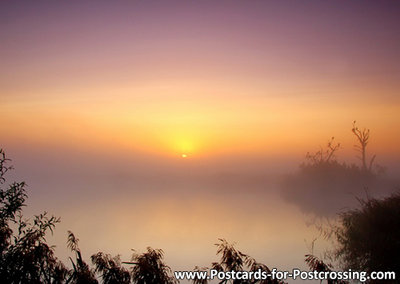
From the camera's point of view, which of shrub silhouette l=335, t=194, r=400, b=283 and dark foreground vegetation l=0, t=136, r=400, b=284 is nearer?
dark foreground vegetation l=0, t=136, r=400, b=284

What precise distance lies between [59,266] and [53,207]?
71639 mm

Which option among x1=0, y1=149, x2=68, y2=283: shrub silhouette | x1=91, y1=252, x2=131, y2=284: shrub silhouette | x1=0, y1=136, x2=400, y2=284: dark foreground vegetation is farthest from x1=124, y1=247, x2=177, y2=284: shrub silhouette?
x1=0, y1=149, x2=68, y2=283: shrub silhouette

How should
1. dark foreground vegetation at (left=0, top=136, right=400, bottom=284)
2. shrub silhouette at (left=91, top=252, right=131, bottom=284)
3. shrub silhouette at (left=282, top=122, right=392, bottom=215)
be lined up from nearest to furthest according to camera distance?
dark foreground vegetation at (left=0, top=136, right=400, bottom=284) < shrub silhouette at (left=91, top=252, right=131, bottom=284) < shrub silhouette at (left=282, top=122, right=392, bottom=215)

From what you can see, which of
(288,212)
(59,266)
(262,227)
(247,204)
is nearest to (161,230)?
(262,227)

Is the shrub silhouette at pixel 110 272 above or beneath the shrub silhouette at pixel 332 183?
beneath

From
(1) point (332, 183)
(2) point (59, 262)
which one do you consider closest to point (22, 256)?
(2) point (59, 262)

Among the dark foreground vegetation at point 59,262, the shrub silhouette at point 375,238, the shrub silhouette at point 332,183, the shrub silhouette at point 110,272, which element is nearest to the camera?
the dark foreground vegetation at point 59,262

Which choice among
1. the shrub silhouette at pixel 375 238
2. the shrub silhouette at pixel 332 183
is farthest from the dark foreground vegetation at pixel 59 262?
the shrub silhouette at pixel 332 183

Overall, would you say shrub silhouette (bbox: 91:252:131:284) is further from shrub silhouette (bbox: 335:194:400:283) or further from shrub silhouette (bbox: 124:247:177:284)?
shrub silhouette (bbox: 335:194:400:283)

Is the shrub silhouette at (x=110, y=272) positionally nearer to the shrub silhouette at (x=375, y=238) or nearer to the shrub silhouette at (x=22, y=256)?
the shrub silhouette at (x=22, y=256)

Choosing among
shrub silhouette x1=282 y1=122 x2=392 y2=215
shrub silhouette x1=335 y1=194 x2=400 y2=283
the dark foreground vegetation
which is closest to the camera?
the dark foreground vegetation

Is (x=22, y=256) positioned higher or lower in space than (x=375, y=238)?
lower

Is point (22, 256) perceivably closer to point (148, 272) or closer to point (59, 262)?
point (59, 262)

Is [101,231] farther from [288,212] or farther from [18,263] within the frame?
[18,263]
